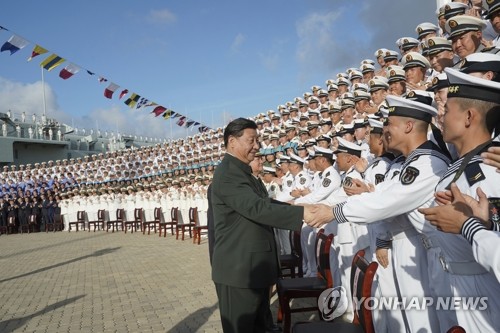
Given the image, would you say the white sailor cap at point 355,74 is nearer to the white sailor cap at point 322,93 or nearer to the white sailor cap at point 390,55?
the white sailor cap at point 390,55

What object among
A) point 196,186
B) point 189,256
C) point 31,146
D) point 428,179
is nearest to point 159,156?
point 196,186

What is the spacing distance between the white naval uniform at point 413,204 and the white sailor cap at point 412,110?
21 centimetres

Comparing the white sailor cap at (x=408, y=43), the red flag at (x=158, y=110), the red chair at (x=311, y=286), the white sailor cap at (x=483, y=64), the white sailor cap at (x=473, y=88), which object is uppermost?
the red flag at (x=158, y=110)

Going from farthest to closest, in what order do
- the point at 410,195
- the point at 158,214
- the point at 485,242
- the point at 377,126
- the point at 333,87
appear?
the point at 158,214 → the point at 333,87 → the point at 377,126 → the point at 410,195 → the point at 485,242

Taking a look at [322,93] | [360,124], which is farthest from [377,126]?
[322,93]

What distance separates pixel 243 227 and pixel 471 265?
137 cm

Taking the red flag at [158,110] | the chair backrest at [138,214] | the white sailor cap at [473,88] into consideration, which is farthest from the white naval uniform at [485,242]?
the red flag at [158,110]

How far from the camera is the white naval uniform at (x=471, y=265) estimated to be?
181 cm

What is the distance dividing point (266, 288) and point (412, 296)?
1031 mm

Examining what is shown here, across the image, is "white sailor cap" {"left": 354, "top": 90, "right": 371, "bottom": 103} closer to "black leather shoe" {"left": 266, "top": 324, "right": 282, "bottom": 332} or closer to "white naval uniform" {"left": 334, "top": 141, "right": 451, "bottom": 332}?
"black leather shoe" {"left": 266, "top": 324, "right": 282, "bottom": 332}

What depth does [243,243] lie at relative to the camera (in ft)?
9.05

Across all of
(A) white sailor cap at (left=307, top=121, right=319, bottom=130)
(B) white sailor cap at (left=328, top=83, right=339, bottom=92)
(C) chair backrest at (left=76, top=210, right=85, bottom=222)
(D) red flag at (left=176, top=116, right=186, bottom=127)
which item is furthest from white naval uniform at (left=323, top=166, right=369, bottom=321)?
(D) red flag at (left=176, top=116, right=186, bottom=127)

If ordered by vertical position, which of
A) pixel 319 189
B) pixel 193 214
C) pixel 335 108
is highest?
pixel 335 108

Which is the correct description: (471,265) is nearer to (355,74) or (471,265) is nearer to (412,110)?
(412,110)
